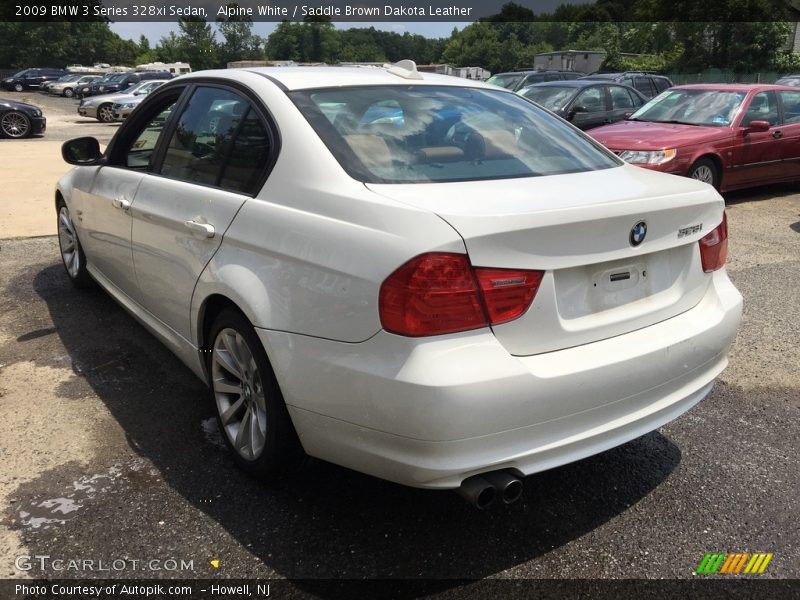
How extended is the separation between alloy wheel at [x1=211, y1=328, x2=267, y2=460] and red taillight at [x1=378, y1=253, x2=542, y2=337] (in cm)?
81

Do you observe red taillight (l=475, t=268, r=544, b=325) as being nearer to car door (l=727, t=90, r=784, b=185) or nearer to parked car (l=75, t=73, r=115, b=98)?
car door (l=727, t=90, r=784, b=185)

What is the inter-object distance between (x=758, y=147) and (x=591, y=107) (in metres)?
3.97

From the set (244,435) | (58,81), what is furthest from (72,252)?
(58,81)

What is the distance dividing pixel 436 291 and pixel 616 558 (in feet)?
4.08

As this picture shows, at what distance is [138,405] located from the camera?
3680mm

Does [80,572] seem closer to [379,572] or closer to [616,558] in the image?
[379,572]

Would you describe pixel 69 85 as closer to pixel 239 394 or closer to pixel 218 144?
pixel 218 144

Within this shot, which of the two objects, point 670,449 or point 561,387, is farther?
point 670,449

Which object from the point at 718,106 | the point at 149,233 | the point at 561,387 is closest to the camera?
the point at 561,387

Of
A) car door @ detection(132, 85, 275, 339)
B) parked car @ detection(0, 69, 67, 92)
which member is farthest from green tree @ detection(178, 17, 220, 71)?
car door @ detection(132, 85, 275, 339)

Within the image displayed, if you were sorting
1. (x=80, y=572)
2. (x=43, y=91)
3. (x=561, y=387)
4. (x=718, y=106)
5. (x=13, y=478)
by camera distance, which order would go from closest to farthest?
1. (x=561, y=387)
2. (x=80, y=572)
3. (x=13, y=478)
4. (x=718, y=106)
5. (x=43, y=91)

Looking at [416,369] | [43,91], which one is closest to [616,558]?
[416,369]

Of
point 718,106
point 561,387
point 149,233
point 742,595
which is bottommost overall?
point 742,595

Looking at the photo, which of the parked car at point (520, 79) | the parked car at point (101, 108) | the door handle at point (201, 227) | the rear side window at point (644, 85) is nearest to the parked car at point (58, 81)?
the parked car at point (101, 108)
